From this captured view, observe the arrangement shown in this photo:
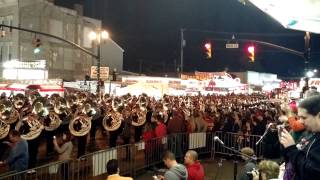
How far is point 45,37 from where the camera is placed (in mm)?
43469

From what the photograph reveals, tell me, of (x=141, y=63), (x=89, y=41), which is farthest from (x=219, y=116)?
(x=141, y=63)

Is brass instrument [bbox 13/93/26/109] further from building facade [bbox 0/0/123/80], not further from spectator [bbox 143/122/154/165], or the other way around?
building facade [bbox 0/0/123/80]

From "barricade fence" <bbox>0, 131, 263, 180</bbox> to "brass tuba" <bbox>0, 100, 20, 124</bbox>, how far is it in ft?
11.1

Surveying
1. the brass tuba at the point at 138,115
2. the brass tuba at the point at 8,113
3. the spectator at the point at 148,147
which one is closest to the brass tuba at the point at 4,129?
the brass tuba at the point at 8,113

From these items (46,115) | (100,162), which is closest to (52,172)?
(100,162)

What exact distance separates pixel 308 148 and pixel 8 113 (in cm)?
1171

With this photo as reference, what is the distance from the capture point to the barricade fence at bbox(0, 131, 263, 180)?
9.82m

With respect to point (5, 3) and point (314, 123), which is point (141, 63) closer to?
point (5, 3)

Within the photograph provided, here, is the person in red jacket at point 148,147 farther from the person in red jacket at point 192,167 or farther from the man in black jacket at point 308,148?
the man in black jacket at point 308,148

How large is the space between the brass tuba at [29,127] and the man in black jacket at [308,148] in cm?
997

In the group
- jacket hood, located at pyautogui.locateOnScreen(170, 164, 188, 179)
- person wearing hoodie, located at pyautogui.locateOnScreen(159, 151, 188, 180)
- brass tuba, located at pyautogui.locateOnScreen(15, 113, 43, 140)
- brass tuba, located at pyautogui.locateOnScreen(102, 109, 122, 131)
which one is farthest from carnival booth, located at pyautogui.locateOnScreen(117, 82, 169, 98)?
jacket hood, located at pyautogui.locateOnScreen(170, 164, 188, 179)

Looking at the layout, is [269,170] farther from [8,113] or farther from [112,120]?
[112,120]

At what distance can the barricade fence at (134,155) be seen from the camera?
32.2 ft

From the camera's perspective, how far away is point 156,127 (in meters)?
15.3
